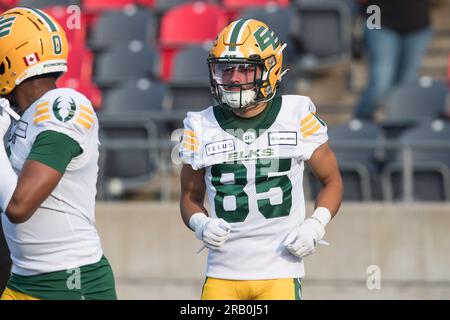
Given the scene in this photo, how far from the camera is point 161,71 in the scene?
11.9 m

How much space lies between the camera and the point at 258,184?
523cm

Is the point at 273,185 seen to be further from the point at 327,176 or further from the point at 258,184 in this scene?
the point at 327,176

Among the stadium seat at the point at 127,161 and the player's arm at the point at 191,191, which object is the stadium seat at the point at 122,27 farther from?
the player's arm at the point at 191,191

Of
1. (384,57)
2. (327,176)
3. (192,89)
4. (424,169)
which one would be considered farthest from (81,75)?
(327,176)

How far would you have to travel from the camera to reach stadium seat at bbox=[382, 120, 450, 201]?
9281 millimetres

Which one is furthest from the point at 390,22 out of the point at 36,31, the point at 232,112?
the point at 36,31

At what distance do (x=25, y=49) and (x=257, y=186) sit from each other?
1.22m

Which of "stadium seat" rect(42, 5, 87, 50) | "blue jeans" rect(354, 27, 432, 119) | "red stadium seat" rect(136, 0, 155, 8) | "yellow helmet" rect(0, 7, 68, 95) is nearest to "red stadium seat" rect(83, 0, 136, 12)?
"red stadium seat" rect(136, 0, 155, 8)

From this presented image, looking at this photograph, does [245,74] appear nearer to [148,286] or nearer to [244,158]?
[244,158]

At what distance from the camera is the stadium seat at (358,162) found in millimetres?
9445

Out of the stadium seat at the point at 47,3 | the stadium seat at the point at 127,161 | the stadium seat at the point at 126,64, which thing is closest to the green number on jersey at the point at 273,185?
the stadium seat at the point at 127,161

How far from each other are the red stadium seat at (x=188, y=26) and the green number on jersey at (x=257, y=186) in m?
6.88

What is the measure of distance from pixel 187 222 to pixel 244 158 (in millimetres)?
433
